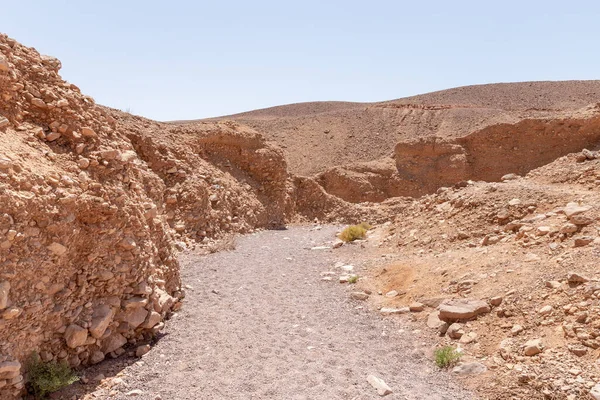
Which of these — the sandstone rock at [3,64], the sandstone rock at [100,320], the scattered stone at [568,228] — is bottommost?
the sandstone rock at [100,320]

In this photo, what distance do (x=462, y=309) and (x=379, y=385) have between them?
187 centimetres

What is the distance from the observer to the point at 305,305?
→ 25.4 ft

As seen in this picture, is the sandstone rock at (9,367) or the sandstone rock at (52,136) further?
the sandstone rock at (52,136)

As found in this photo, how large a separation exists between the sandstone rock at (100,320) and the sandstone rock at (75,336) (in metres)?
0.14

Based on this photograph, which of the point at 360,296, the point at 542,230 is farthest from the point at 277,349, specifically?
the point at 542,230

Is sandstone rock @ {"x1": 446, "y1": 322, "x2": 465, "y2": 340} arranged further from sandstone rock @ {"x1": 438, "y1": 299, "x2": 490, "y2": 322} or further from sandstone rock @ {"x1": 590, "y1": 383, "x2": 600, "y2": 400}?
sandstone rock @ {"x1": 590, "y1": 383, "x2": 600, "y2": 400}

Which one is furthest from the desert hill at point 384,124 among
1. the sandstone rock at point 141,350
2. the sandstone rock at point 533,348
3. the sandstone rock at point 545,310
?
the sandstone rock at point 533,348

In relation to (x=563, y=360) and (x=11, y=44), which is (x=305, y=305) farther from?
(x=11, y=44)

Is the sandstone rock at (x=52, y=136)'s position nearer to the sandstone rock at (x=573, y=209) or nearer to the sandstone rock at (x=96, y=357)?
the sandstone rock at (x=96, y=357)

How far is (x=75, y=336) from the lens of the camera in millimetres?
5258

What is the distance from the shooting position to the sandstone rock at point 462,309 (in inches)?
246

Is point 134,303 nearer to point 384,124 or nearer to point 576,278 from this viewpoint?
point 576,278

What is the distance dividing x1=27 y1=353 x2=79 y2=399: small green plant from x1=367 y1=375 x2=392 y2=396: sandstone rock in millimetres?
3029

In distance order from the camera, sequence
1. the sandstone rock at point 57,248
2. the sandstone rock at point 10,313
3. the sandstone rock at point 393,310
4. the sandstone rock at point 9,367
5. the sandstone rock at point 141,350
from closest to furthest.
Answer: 1. the sandstone rock at point 9,367
2. the sandstone rock at point 10,313
3. the sandstone rock at point 57,248
4. the sandstone rock at point 141,350
5. the sandstone rock at point 393,310
